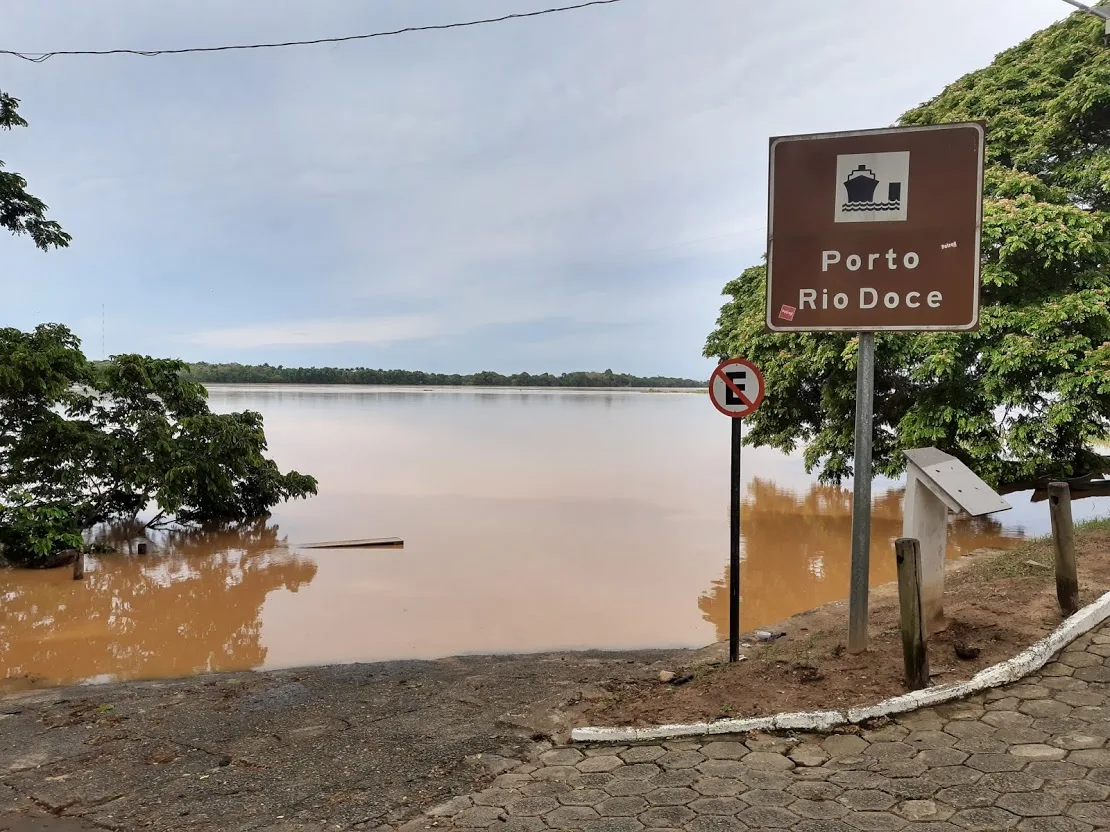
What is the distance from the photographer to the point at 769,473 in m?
22.4

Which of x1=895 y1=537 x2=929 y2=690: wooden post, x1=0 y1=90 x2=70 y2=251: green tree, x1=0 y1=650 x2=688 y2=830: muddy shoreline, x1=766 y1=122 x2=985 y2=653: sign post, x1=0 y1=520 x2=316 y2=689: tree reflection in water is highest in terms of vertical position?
x1=0 y1=90 x2=70 y2=251: green tree

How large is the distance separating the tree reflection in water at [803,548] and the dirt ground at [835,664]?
3.60 feet

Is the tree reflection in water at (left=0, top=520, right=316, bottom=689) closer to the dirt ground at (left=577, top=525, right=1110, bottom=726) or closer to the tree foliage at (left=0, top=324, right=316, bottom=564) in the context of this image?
the tree foliage at (left=0, top=324, right=316, bottom=564)

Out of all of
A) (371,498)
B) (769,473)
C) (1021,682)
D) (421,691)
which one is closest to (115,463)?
(371,498)

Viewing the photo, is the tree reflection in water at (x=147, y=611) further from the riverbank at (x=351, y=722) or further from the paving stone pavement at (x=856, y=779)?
the paving stone pavement at (x=856, y=779)

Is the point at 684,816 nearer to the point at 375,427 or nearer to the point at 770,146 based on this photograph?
the point at 770,146

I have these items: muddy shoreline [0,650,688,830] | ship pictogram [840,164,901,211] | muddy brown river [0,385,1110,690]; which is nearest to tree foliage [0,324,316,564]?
muddy brown river [0,385,1110,690]

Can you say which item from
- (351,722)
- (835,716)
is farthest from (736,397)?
(351,722)

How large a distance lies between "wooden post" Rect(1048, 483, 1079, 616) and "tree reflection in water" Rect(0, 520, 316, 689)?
710cm

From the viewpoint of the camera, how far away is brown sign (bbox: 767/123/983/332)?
4438 millimetres

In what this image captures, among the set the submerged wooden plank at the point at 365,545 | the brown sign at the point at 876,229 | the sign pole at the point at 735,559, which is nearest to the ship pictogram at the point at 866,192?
the brown sign at the point at 876,229

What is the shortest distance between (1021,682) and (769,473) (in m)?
18.8

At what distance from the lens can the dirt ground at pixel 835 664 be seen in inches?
165

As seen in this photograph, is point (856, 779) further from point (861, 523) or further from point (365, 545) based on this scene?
point (365, 545)
